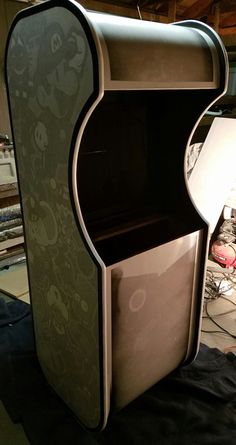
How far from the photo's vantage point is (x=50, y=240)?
1053mm

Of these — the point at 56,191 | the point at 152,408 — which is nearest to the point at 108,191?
the point at 56,191

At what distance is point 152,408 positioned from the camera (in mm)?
1264

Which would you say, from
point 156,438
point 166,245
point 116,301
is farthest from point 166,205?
point 156,438

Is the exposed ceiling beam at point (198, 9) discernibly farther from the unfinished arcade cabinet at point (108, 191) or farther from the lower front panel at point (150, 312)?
the lower front panel at point (150, 312)

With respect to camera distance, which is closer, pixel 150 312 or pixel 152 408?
pixel 150 312

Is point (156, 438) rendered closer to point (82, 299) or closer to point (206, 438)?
point (206, 438)

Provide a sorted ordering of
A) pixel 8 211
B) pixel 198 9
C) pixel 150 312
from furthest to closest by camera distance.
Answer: pixel 198 9
pixel 8 211
pixel 150 312

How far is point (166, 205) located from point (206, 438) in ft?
2.76

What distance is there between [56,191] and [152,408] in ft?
2.99

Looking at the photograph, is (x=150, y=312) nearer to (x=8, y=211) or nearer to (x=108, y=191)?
(x=108, y=191)

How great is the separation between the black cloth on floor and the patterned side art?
0.27 feet

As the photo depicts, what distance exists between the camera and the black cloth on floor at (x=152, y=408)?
1157 mm

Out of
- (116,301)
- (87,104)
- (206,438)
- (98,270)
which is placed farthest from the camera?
(206,438)

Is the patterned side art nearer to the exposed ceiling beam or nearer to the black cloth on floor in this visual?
the black cloth on floor
